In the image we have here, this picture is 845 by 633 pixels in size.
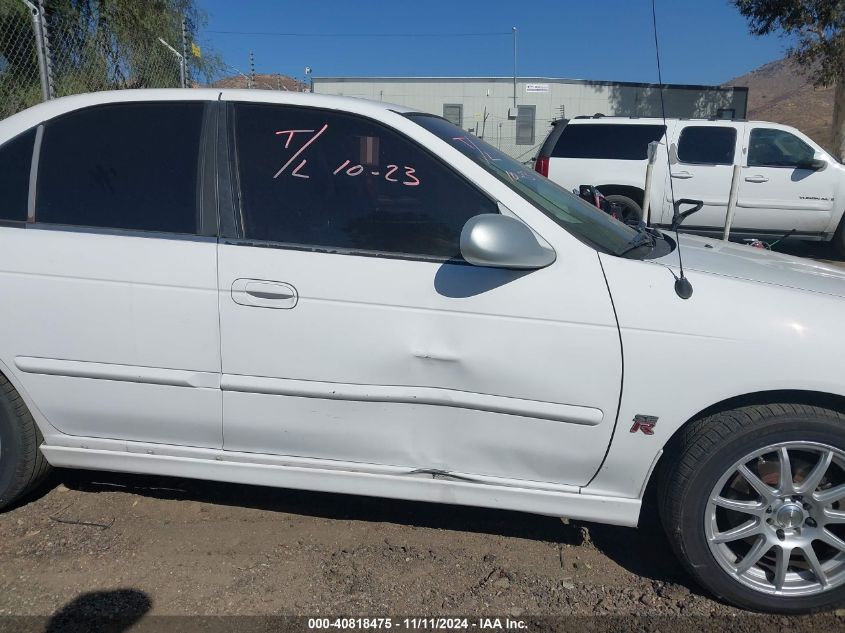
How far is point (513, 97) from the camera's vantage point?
23375 mm

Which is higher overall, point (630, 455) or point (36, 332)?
point (36, 332)

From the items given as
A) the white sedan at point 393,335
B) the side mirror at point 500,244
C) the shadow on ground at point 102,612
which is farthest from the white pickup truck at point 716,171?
the shadow on ground at point 102,612

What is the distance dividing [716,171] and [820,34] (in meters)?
9.64

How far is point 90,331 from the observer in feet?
9.16

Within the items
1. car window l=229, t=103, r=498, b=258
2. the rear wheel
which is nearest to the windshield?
car window l=229, t=103, r=498, b=258

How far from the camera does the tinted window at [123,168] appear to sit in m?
2.84

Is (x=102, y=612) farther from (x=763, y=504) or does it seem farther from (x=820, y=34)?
(x=820, y=34)

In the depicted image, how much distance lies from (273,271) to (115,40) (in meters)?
7.50

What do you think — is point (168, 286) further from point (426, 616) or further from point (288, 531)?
point (426, 616)

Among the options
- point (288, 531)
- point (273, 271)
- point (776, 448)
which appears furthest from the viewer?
point (288, 531)

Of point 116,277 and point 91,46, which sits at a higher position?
point 91,46

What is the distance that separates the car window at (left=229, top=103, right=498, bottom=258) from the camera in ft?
8.84

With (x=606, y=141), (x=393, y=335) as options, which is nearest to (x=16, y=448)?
(x=393, y=335)

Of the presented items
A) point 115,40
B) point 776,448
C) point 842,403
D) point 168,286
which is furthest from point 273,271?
point 115,40
